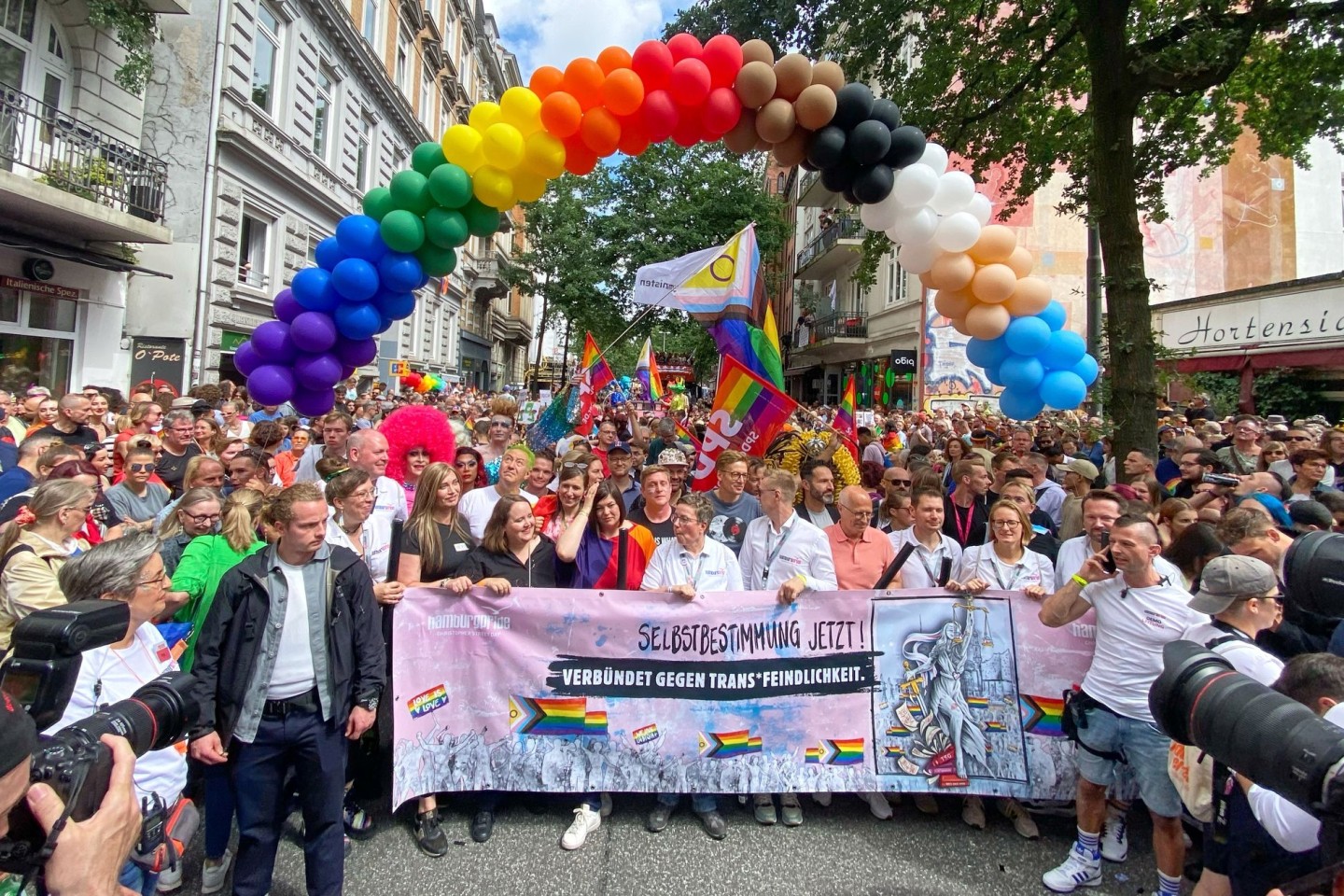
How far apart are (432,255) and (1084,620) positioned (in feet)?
17.0

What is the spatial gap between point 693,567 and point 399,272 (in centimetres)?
345

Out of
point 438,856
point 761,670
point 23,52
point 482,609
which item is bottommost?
point 438,856

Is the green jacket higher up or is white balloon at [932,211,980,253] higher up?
white balloon at [932,211,980,253]

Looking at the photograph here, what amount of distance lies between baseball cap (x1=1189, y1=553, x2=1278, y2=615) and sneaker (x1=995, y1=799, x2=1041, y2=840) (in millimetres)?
1719

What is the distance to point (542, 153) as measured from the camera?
18.6 ft

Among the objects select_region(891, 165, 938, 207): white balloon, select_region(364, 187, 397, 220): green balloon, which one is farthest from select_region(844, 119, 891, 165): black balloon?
select_region(364, 187, 397, 220): green balloon

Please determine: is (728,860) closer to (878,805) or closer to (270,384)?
(878,805)

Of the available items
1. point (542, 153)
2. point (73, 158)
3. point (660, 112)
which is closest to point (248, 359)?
point (542, 153)

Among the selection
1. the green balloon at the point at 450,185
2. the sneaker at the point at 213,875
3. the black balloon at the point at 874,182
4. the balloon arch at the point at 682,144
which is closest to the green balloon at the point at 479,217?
the balloon arch at the point at 682,144

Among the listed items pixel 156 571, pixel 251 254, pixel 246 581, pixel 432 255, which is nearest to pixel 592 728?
pixel 246 581

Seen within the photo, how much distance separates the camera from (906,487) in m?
5.68

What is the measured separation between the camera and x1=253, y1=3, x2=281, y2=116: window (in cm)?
1557

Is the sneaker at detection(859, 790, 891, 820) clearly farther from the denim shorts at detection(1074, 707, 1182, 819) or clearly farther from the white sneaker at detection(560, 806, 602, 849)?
the white sneaker at detection(560, 806, 602, 849)

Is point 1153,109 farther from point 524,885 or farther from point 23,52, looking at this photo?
point 23,52
